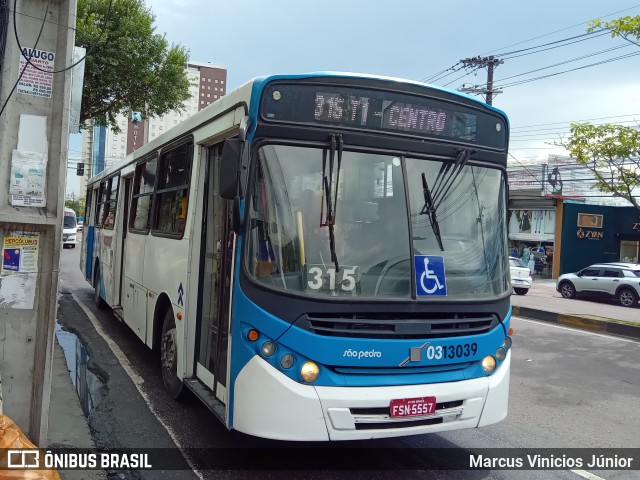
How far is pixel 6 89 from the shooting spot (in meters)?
3.66

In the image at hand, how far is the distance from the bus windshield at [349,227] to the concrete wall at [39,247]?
1316mm

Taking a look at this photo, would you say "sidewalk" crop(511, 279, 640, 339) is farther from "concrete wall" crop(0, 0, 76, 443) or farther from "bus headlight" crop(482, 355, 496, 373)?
"concrete wall" crop(0, 0, 76, 443)

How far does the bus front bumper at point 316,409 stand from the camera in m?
3.65

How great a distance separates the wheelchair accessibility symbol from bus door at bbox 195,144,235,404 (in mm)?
1544

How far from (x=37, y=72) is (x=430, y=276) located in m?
3.03

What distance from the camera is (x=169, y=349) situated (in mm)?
5828

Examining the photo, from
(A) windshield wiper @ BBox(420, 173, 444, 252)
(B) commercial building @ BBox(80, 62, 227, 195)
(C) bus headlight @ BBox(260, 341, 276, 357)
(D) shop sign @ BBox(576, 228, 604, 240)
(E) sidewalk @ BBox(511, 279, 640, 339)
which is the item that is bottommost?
(E) sidewalk @ BBox(511, 279, 640, 339)

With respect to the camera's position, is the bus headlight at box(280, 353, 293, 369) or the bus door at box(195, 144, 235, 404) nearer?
the bus headlight at box(280, 353, 293, 369)

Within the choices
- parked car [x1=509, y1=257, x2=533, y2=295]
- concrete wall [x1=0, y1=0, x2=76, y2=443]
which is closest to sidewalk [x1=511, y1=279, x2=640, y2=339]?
parked car [x1=509, y1=257, x2=533, y2=295]

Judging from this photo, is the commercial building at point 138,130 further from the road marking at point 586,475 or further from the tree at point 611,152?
the road marking at point 586,475

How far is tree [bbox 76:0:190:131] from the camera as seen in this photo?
1585 centimetres

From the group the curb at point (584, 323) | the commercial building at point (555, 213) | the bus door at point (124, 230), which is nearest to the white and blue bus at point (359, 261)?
the bus door at point (124, 230)

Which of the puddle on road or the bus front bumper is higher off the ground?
the bus front bumper

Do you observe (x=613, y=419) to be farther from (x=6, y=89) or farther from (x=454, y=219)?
(x=6, y=89)
